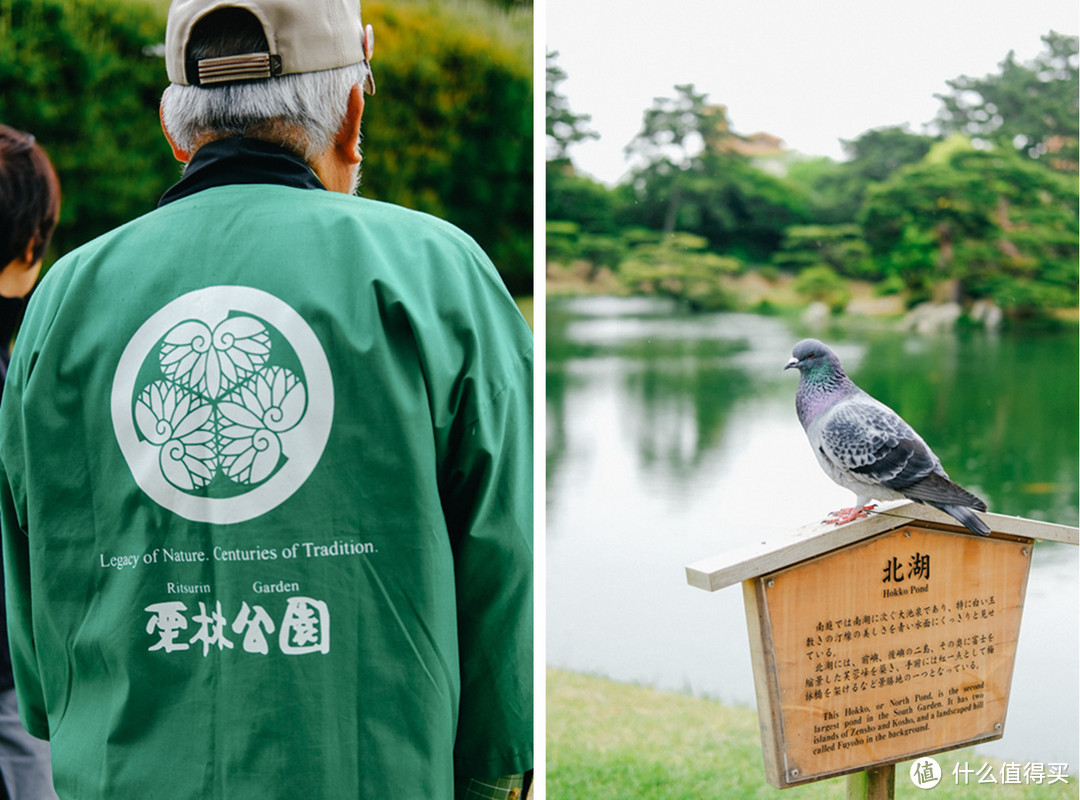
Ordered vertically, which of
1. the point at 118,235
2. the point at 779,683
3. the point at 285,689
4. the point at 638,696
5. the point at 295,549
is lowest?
the point at 638,696

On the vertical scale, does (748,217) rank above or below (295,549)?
above

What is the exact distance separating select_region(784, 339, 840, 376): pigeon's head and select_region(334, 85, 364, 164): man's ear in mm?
802

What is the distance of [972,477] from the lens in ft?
14.1

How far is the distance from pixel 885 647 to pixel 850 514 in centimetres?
23

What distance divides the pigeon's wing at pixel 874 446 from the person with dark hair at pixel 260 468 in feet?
2.14

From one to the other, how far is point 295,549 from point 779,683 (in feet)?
2.72

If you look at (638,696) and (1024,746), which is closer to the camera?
(1024,746)

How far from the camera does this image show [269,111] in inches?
46.2

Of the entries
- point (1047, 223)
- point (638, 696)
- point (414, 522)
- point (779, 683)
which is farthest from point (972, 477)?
point (414, 522)

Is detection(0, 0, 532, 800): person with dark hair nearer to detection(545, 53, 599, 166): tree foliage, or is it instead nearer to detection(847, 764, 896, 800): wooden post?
detection(847, 764, 896, 800): wooden post

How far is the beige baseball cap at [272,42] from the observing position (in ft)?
3.83

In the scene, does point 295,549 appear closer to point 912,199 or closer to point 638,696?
point 638,696

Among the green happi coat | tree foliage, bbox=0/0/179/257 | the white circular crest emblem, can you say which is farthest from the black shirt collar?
tree foliage, bbox=0/0/179/257

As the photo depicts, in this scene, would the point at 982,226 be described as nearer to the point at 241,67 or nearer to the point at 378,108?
the point at 378,108
